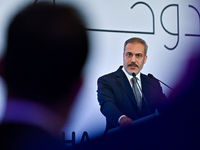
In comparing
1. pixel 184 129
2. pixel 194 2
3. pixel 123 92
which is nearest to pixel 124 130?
A: pixel 184 129

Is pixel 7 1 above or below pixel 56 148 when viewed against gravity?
above

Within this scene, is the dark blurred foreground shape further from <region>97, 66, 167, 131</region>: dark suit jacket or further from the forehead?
the forehead

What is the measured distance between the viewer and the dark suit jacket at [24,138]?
2.23 m

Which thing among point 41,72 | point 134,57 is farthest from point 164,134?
point 41,72

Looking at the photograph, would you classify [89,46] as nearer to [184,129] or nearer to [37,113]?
[37,113]

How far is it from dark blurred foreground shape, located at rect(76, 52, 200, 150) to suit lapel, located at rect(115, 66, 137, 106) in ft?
3.74

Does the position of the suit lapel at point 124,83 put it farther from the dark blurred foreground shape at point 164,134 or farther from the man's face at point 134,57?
the dark blurred foreground shape at point 164,134

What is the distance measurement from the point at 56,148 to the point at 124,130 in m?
1.41

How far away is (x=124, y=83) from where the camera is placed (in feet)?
7.45

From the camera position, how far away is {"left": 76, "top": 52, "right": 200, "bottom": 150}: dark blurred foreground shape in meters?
0.98

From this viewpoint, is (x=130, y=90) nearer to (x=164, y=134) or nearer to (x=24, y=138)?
(x=24, y=138)

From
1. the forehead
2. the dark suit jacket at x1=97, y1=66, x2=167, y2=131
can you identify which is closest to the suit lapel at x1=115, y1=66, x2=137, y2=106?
the dark suit jacket at x1=97, y1=66, x2=167, y2=131

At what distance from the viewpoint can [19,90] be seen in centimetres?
237

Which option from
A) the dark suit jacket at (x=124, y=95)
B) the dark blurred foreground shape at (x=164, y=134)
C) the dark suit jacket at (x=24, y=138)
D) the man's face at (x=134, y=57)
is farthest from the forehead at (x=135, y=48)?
the dark blurred foreground shape at (x=164, y=134)
